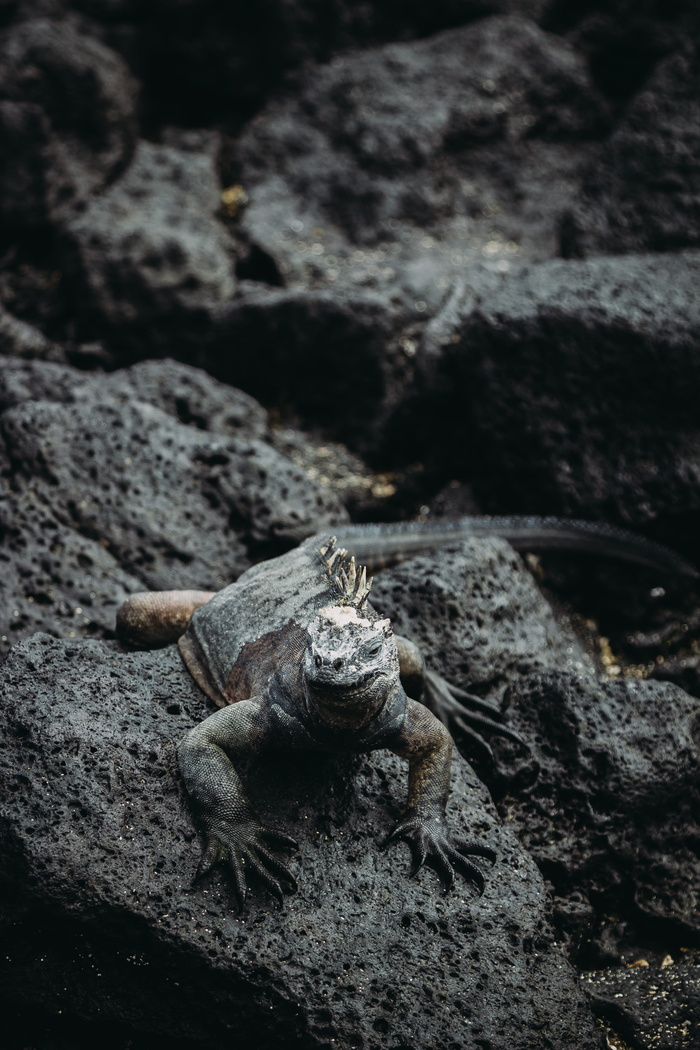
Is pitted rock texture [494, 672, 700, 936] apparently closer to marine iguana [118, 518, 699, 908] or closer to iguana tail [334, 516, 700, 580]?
marine iguana [118, 518, 699, 908]

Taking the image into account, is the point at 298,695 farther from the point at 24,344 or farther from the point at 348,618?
the point at 24,344

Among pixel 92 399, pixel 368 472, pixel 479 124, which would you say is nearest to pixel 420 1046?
pixel 92 399

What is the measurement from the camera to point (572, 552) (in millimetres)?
4562

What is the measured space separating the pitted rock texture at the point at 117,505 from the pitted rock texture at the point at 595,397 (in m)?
1.11


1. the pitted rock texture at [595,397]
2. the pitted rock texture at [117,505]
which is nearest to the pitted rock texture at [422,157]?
the pitted rock texture at [595,397]

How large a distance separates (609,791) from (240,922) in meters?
1.32

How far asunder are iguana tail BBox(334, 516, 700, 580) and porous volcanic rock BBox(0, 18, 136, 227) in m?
3.70

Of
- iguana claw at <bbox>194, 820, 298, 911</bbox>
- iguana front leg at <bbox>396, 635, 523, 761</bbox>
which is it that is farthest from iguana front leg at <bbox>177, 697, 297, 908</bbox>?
iguana front leg at <bbox>396, 635, 523, 761</bbox>

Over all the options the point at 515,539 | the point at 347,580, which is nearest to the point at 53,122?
the point at 515,539

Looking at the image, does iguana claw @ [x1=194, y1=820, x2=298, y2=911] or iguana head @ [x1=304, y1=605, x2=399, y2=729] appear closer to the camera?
iguana head @ [x1=304, y1=605, x2=399, y2=729]

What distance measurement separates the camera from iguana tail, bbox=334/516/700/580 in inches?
152

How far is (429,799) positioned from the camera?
110 inches

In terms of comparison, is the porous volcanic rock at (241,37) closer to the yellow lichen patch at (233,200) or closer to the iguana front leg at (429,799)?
the yellow lichen patch at (233,200)

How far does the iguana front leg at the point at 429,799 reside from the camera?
8.95ft
